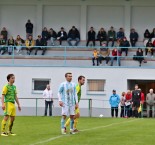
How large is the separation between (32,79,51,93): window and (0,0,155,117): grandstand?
123 mm

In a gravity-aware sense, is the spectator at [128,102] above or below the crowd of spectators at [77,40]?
below

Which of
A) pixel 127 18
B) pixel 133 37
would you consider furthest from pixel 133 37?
pixel 127 18

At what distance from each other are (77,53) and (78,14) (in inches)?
159

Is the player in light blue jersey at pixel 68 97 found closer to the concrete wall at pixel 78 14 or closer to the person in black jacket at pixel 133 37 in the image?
the person in black jacket at pixel 133 37

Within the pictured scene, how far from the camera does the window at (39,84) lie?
4484 centimetres

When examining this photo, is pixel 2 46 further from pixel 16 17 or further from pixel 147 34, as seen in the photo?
pixel 147 34

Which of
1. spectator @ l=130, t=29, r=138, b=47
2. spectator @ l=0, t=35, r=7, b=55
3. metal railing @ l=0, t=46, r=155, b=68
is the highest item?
spectator @ l=130, t=29, r=138, b=47

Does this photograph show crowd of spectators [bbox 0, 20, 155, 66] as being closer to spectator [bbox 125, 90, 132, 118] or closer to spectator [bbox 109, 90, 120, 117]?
spectator [bbox 109, 90, 120, 117]

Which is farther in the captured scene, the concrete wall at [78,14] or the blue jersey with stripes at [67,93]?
the concrete wall at [78,14]

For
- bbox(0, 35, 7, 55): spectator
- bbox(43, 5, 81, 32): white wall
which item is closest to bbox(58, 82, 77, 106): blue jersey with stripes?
bbox(0, 35, 7, 55): spectator

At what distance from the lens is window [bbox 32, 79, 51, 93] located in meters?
44.8

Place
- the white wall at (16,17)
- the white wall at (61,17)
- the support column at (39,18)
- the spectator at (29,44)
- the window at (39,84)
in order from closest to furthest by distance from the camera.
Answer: the window at (39,84) → the spectator at (29,44) → the white wall at (61,17) → the support column at (39,18) → the white wall at (16,17)

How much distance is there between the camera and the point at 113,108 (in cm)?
4072

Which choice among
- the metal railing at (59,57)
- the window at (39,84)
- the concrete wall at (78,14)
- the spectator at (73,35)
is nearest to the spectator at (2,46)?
the metal railing at (59,57)
